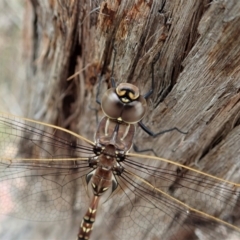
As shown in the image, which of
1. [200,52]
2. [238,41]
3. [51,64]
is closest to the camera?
[238,41]

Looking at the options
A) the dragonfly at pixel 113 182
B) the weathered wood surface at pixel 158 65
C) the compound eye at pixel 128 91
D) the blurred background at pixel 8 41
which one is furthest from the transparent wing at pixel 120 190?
the blurred background at pixel 8 41

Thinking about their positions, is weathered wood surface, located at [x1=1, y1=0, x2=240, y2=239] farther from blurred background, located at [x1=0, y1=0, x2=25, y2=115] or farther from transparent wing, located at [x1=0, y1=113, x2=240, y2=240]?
blurred background, located at [x1=0, y1=0, x2=25, y2=115]

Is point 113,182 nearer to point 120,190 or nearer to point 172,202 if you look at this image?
point 120,190

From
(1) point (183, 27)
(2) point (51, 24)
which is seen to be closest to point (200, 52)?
(1) point (183, 27)

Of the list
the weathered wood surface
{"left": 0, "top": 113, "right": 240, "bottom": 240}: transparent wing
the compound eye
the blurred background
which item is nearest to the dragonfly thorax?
the compound eye

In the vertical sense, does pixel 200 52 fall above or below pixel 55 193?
above

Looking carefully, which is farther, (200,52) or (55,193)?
(55,193)

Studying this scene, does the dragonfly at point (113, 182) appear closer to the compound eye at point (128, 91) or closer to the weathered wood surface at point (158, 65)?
the compound eye at point (128, 91)

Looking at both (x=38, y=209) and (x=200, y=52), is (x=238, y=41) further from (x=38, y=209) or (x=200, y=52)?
(x=38, y=209)
